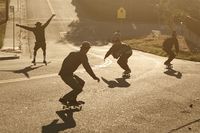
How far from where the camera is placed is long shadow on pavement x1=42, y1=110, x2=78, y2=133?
1228 centimetres

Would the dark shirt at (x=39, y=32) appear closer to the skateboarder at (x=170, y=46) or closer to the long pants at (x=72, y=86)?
the skateboarder at (x=170, y=46)

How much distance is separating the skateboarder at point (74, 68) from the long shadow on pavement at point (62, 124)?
1.64ft

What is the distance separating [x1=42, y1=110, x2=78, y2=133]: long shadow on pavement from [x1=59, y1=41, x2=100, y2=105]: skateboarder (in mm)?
501

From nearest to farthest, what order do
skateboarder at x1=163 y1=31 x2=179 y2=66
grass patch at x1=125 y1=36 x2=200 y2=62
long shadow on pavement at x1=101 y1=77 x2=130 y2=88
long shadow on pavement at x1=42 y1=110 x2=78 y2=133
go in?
long shadow on pavement at x1=42 y1=110 x2=78 y2=133 → long shadow on pavement at x1=101 y1=77 x2=130 y2=88 → skateboarder at x1=163 y1=31 x2=179 y2=66 → grass patch at x1=125 y1=36 x2=200 y2=62

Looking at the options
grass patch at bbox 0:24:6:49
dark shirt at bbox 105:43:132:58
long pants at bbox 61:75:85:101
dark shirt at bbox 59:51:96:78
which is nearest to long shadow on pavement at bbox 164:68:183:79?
dark shirt at bbox 105:43:132:58

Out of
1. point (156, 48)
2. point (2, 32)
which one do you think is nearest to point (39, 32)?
point (156, 48)

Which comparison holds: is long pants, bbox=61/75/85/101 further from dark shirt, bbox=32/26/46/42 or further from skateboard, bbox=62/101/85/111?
dark shirt, bbox=32/26/46/42

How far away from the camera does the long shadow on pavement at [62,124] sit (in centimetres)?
1228

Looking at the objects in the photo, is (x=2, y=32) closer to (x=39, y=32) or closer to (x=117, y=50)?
(x=39, y=32)

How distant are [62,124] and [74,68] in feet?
6.88

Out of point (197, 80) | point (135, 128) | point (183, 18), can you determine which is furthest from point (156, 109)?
point (183, 18)

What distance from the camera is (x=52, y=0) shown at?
77.4 meters

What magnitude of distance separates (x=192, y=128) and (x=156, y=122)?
102 centimetres

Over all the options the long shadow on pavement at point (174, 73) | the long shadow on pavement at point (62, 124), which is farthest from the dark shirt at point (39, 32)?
the long shadow on pavement at point (62, 124)
